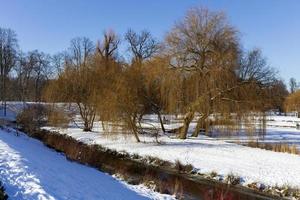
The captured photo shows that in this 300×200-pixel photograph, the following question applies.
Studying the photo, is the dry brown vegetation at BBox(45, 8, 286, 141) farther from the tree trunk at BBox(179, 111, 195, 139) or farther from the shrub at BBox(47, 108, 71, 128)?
the shrub at BBox(47, 108, 71, 128)

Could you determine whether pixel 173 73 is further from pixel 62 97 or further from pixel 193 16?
pixel 62 97

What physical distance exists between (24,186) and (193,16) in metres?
20.7

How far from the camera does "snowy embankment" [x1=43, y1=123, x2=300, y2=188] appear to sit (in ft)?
54.7

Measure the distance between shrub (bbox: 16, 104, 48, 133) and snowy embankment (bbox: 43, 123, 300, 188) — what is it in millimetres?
7113

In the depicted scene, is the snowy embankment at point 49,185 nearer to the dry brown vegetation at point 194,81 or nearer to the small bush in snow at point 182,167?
the small bush in snow at point 182,167

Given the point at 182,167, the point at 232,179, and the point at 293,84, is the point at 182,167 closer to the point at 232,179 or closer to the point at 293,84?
the point at 232,179

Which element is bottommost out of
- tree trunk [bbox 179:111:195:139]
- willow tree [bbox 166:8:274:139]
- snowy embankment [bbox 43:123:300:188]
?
snowy embankment [bbox 43:123:300:188]

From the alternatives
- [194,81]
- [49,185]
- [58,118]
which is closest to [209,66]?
[194,81]

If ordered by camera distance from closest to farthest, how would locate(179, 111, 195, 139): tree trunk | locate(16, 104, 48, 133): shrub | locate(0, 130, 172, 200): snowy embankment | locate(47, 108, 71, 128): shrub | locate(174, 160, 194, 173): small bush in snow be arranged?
locate(0, 130, 172, 200): snowy embankment < locate(174, 160, 194, 173): small bush in snow < locate(179, 111, 195, 139): tree trunk < locate(47, 108, 71, 128): shrub < locate(16, 104, 48, 133): shrub

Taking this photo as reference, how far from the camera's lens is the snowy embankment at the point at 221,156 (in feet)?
54.7

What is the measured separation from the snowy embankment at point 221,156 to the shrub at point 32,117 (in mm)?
7113

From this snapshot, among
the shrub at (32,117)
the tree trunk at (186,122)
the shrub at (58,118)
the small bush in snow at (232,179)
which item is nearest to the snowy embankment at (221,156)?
the small bush in snow at (232,179)

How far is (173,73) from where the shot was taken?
26.8 m

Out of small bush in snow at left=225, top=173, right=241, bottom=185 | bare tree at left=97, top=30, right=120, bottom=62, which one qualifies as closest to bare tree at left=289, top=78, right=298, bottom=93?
bare tree at left=97, top=30, right=120, bottom=62
